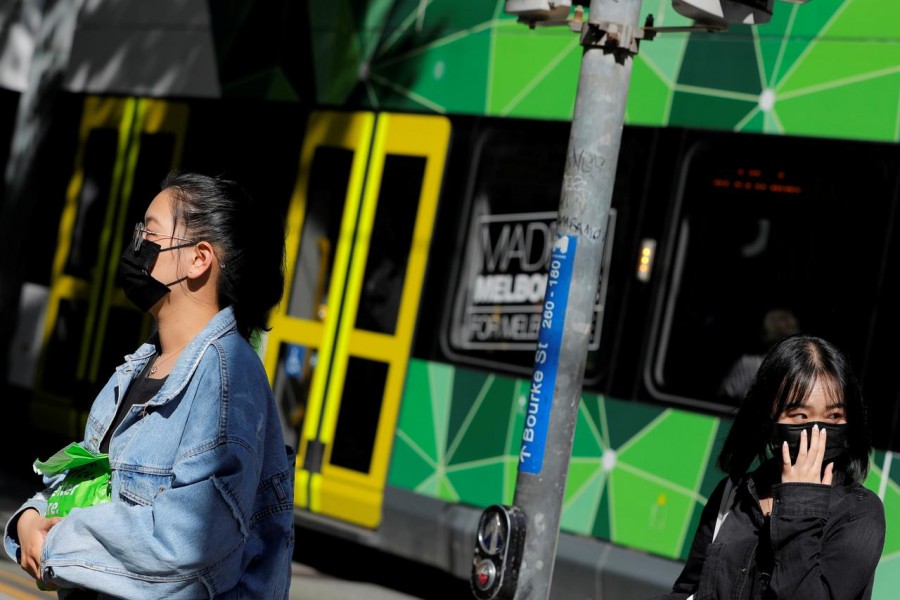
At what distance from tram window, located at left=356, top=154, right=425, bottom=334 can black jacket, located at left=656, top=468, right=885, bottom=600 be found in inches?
219

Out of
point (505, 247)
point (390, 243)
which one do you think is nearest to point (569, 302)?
point (505, 247)

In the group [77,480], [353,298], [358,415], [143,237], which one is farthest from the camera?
[353,298]

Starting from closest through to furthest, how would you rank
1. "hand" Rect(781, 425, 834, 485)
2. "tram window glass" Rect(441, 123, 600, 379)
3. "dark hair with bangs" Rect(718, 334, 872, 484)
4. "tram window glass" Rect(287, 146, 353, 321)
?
"hand" Rect(781, 425, 834, 485), "dark hair with bangs" Rect(718, 334, 872, 484), "tram window glass" Rect(441, 123, 600, 379), "tram window glass" Rect(287, 146, 353, 321)

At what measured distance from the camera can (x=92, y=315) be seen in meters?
10.9

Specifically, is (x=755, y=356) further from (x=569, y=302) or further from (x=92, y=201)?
(x=92, y=201)

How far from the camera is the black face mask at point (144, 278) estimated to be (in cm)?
277

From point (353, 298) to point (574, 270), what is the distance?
12.6ft

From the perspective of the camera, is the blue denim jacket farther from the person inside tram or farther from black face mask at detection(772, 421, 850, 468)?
the person inside tram

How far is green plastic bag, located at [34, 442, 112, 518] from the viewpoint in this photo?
2617mm

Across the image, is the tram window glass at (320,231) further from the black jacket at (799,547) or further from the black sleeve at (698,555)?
the black jacket at (799,547)

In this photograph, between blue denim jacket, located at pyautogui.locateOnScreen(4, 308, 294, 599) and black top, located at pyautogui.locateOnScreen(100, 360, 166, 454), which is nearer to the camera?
blue denim jacket, located at pyautogui.locateOnScreen(4, 308, 294, 599)

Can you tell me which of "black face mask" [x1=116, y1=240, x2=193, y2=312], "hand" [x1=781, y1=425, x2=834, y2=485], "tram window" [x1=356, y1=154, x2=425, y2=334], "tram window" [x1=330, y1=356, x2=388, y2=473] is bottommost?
"tram window" [x1=330, y1=356, x2=388, y2=473]

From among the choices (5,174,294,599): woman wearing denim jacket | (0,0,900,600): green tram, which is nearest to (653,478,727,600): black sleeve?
(5,174,294,599): woman wearing denim jacket

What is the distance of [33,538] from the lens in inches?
102
